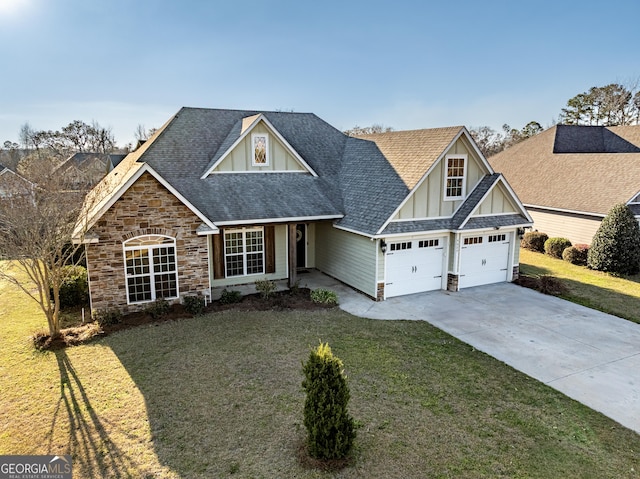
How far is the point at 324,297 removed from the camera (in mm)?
14188

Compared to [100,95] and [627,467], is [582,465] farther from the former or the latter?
[100,95]

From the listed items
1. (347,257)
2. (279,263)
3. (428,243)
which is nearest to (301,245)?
(279,263)

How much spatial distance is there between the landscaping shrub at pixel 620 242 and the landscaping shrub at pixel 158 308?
18.8 m

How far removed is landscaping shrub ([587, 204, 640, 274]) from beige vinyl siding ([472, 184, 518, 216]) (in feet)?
18.5

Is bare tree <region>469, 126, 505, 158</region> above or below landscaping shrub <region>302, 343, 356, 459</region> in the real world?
above

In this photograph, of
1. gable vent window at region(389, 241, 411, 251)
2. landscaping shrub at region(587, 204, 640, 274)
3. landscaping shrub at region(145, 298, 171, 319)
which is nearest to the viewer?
landscaping shrub at region(145, 298, 171, 319)

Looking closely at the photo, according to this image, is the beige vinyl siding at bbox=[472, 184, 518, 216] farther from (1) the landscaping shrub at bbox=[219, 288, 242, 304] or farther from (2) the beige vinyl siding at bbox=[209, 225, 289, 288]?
(1) the landscaping shrub at bbox=[219, 288, 242, 304]

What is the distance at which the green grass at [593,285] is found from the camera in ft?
47.0

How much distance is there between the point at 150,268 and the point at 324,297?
18.8 ft

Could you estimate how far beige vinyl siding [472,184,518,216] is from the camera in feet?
52.0

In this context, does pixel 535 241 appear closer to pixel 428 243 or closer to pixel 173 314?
pixel 428 243

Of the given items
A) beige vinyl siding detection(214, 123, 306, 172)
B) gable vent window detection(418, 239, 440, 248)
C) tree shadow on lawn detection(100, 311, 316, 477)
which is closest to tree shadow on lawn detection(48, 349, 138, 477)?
tree shadow on lawn detection(100, 311, 316, 477)

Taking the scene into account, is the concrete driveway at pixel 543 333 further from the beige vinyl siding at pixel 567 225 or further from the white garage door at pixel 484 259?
the beige vinyl siding at pixel 567 225

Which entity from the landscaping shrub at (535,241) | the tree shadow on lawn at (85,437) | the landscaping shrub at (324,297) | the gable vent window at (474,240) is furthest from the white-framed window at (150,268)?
the landscaping shrub at (535,241)
